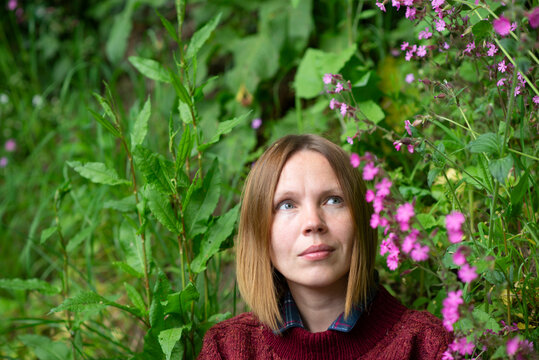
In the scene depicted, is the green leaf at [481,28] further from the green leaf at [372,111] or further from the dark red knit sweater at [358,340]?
the green leaf at [372,111]

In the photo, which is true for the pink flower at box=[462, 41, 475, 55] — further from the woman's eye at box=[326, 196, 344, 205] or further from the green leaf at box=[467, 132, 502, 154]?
the woman's eye at box=[326, 196, 344, 205]

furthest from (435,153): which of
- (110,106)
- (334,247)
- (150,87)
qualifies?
(150,87)

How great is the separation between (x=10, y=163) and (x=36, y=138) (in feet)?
1.09

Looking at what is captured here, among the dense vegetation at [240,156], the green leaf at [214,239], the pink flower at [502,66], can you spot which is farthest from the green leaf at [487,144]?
the green leaf at [214,239]

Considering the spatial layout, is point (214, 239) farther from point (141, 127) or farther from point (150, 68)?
point (150, 68)

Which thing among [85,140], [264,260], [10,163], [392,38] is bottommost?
[10,163]

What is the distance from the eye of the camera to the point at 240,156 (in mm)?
2713

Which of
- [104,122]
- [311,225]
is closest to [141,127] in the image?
[104,122]

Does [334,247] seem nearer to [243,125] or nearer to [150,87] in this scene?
[243,125]

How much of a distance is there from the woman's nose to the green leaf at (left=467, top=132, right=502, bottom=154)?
15.8 inches

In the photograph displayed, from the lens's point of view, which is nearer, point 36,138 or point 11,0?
point 36,138

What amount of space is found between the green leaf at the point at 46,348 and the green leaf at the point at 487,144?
1.47 m

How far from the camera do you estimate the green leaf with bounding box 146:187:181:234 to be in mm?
1517

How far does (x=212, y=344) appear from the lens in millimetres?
1483
